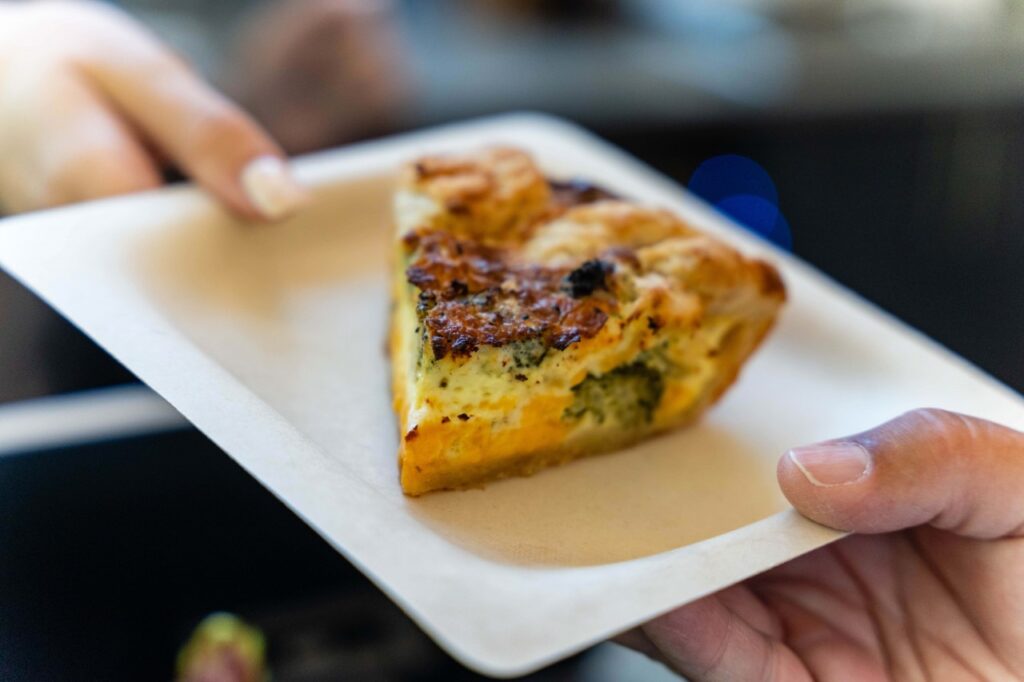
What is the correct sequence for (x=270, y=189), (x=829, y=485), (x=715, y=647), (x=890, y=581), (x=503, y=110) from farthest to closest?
(x=503, y=110) < (x=270, y=189) < (x=890, y=581) < (x=715, y=647) < (x=829, y=485)

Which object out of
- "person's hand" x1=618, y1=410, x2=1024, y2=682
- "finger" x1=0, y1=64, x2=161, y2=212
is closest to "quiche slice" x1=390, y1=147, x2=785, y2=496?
"person's hand" x1=618, y1=410, x2=1024, y2=682

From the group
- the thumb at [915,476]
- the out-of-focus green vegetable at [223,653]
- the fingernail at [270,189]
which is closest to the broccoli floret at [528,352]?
the thumb at [915,476]

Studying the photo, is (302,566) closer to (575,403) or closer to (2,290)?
(575,403)

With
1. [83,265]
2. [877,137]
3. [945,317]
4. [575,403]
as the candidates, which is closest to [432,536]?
[575,403]

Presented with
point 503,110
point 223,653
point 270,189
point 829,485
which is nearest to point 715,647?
point 829,485

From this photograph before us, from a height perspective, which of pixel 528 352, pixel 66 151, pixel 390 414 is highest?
pixel 66 151

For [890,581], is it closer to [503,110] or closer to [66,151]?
[66,151]
